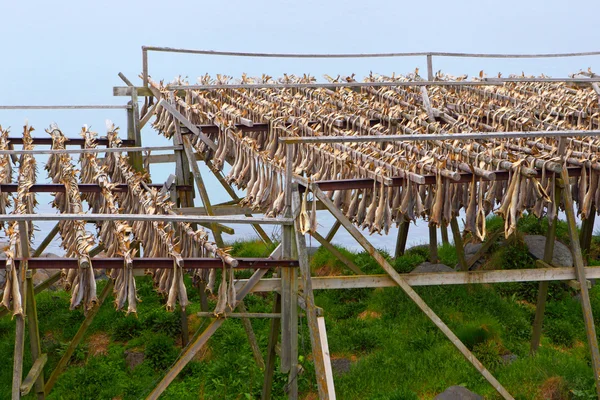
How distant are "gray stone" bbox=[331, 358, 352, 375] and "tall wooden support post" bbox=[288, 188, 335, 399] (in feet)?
12.0

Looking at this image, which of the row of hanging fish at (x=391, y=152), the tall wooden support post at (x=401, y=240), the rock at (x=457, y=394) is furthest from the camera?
the tall wooden support post at (x=401, y=240)

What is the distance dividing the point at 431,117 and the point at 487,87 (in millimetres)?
2485

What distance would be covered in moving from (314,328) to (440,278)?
1.52 metres

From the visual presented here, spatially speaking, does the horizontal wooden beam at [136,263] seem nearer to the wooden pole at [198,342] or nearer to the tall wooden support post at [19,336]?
the tall wooden support post at [19,336]

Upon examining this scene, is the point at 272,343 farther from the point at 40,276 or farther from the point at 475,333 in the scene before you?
the point at 40,276

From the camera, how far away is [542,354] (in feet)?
38.6

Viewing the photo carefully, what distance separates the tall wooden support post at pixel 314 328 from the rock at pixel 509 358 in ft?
14.4

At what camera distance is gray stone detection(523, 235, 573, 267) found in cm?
1535

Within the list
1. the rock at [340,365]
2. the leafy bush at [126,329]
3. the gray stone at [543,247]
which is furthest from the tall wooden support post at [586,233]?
the leafy bush at [126,329]

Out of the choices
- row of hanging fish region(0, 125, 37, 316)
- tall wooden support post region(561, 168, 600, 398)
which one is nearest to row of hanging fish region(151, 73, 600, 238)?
tall wooden support post region(561, 168, 600, 398)

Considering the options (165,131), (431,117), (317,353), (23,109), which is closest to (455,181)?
(317,353)

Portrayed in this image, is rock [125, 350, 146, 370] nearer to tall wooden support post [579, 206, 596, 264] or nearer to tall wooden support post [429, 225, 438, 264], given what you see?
tall wooden support post [429, 225, 438, 264]

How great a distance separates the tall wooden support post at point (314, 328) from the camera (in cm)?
811

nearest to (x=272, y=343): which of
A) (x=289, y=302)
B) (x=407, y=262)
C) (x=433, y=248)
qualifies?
(x=289, y=302)
